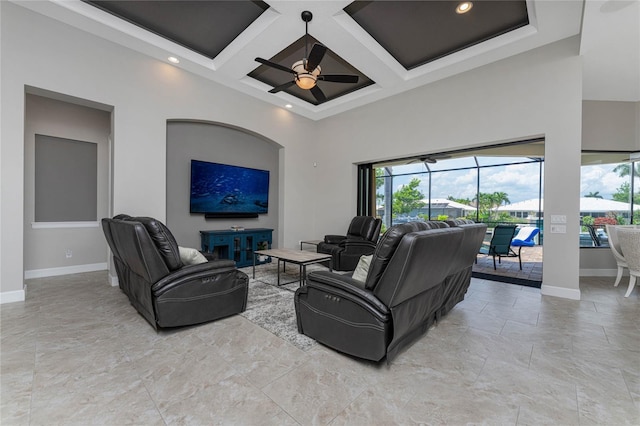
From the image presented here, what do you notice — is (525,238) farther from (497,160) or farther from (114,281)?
(114,281)

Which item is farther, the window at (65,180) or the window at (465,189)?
the window at (465,189)

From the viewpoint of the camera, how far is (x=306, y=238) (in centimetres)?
695

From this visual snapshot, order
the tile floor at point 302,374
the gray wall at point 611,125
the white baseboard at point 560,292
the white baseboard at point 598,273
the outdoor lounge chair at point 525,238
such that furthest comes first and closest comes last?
the outdoor lounge chair at point 525,238 → the white baseboard at point 598,273 → the gray wall at point 611,125 → the white baseboard at point 560,292 → the tile floor at point 302,374

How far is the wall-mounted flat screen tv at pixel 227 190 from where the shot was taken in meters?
5.20

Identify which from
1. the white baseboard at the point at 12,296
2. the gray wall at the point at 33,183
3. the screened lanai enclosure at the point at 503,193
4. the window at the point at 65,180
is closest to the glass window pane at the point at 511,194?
the screened lanai enclosure at the point at 503,193

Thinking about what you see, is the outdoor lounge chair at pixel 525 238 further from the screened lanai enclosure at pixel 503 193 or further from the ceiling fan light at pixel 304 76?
the ceiling fan light at pixel 304 76

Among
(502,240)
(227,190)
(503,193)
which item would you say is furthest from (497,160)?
(227,190)

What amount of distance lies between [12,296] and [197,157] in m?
3.21

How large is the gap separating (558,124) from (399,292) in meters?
3.83

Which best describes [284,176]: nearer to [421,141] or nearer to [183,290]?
[421,141]

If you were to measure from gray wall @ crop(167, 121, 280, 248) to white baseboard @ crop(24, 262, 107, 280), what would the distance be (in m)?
1.50

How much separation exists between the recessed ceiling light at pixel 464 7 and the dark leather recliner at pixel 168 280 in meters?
4.05

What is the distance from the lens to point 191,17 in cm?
358

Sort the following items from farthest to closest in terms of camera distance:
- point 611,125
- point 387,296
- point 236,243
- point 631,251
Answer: point 236,243 < point 611,125 < point 631,251 < point 387,296
